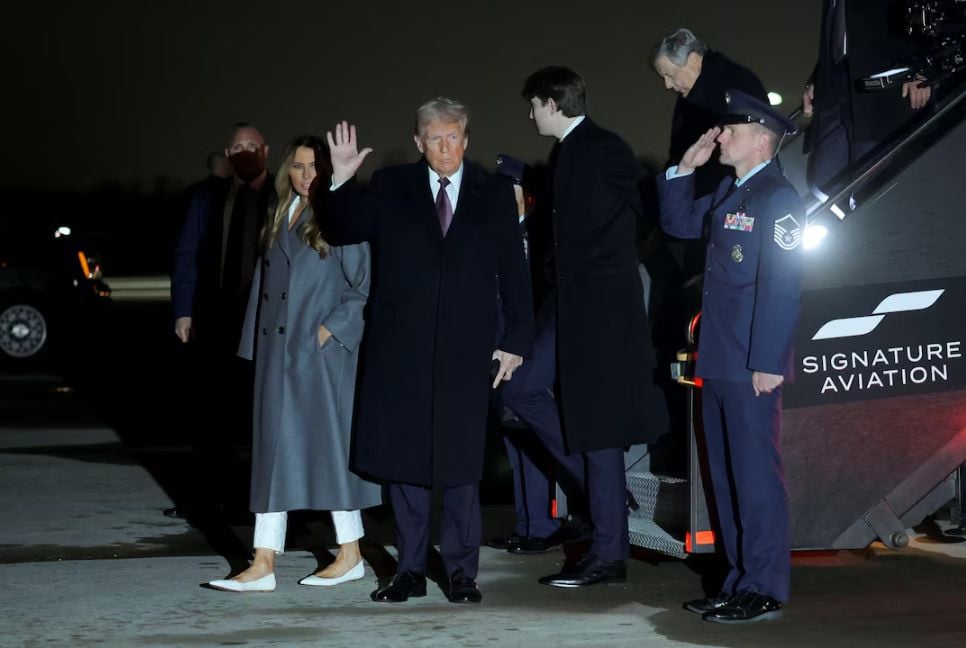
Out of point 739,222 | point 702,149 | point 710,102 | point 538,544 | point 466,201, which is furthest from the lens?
point 538,544

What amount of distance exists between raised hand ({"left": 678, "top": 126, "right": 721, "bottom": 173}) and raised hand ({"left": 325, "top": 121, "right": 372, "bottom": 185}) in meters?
1.17

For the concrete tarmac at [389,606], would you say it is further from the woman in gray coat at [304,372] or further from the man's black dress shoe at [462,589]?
the woman in gray coat at [304,372]

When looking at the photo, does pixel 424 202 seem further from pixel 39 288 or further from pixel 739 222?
pixel 39 288

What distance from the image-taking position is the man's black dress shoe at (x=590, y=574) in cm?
645

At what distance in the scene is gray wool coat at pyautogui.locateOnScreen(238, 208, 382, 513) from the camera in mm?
6402

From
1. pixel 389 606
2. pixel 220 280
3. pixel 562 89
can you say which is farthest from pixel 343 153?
pixel 220 280

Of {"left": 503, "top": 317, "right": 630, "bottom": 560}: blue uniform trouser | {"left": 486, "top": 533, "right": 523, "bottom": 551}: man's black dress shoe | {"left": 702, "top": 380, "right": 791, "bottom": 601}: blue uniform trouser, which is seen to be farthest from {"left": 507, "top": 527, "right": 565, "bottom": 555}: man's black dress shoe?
{"left": 702, "top": 380, "right": 791, "bottom": 601}: blue uniform trouser

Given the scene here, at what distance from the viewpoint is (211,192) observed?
27.8ft

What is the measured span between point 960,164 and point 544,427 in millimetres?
1886

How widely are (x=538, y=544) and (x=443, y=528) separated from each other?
1.00 meters

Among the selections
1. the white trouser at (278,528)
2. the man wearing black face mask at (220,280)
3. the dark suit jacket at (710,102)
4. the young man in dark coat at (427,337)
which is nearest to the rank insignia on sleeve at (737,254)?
the young man in dark coat at (427,337)

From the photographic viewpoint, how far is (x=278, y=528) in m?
6.46

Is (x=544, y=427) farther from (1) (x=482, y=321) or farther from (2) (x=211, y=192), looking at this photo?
(2) (x=211, y=192)

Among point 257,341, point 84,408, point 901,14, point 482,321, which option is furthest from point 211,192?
point 84,408
